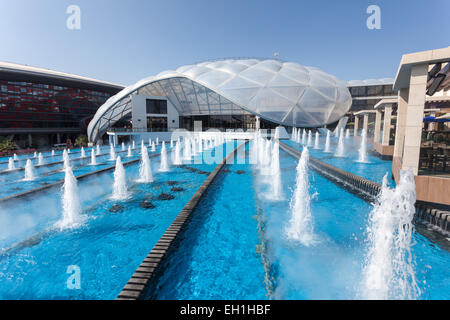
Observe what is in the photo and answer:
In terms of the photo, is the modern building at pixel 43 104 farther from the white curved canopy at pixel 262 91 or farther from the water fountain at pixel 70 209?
the water fountain at pixel 70 209

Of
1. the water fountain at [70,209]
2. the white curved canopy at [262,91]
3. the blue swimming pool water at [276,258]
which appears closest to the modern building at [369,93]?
the white curved canopy at [262,91]

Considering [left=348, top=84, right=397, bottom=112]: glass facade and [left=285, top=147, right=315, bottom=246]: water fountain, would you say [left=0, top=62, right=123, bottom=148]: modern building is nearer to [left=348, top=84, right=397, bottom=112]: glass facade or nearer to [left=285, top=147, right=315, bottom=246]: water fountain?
[left=285, top=147, right=315, bottom=246]: water fountain

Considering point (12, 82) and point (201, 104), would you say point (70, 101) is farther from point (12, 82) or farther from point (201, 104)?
point (201, 104)

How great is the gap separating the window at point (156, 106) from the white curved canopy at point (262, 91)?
230cm

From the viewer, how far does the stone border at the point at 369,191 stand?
15.9 feet

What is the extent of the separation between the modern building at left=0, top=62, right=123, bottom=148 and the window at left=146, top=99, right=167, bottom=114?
48.1 feet

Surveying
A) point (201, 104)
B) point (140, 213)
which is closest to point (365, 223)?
point (140, 213)

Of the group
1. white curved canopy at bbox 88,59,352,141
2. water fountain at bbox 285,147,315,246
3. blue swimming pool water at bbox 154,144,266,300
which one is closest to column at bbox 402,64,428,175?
water fountain at bbox 285,147,315,246

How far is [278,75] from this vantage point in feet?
98.9

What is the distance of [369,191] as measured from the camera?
23.1ft

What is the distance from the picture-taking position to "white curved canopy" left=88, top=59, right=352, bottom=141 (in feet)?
95.7

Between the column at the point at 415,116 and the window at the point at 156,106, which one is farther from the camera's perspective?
the window at the point at 156,106

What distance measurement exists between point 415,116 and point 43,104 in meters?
46.4

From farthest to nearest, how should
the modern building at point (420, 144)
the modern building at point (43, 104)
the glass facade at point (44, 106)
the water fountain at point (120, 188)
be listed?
the glass facade at point (44, 106) → the modern building at point (43, 104) → the water fountain at point (120, 188) → the modern building at point (420, 144)
